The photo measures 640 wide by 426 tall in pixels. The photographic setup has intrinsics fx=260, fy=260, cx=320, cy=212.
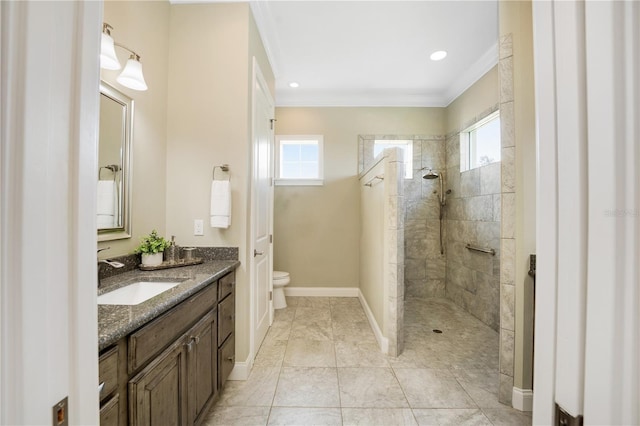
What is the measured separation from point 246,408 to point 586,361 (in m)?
1.87

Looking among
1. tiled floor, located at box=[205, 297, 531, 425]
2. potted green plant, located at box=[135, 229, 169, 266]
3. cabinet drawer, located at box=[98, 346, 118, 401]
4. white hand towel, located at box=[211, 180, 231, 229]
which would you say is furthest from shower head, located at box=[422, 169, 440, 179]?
cabinet drawer, located at box=[98, 346, 118, 401]

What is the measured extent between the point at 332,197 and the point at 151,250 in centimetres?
254

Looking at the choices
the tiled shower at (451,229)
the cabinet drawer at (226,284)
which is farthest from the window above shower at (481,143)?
the cabinet drawer at (226,284)

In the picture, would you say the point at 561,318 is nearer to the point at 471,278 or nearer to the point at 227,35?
the point at 227,35

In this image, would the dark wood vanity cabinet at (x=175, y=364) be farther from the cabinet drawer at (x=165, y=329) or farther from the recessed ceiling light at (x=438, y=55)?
the recessed ceiling light at (x=438, y=55)

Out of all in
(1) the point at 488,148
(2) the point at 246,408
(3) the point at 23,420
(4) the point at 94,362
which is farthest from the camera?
(1) the point at 488,148

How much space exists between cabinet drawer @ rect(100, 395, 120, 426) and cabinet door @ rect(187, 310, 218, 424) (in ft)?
1.34

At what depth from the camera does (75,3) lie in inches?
14.5

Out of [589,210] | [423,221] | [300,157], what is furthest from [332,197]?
[589,210]

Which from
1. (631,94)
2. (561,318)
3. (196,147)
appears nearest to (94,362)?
(561,318)

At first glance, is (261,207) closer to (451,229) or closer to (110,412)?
(110,412)

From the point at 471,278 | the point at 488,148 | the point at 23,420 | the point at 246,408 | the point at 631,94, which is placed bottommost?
the point at 246,408

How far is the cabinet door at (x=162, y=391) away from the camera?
929mm

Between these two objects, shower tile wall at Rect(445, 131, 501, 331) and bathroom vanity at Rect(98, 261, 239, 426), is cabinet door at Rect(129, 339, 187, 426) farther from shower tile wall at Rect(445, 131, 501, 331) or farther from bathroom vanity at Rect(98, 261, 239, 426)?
shower tile wall at Rect(445, 131, 501, 331)
